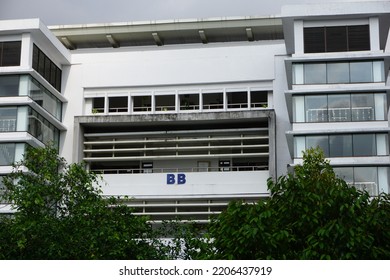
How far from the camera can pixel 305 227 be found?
17703 mm

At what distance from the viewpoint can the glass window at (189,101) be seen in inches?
1772

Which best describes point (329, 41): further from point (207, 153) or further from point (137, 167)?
point (137, 167)

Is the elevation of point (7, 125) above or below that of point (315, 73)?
below

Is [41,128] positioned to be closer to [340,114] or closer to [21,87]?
[21,87]

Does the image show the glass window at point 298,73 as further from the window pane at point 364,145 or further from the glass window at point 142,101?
the glass window at point 142,101

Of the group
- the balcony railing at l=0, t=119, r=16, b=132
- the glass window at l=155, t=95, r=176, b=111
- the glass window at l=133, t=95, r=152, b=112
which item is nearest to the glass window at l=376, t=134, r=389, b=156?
the glass window at l=155, t=95, r=176, b=111

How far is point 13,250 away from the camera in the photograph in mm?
23344

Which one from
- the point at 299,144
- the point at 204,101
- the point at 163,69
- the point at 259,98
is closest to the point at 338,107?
the point at 299,144

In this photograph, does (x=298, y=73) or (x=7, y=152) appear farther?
(x=7, y=152)

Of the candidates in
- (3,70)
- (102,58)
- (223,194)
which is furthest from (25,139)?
(223,194)

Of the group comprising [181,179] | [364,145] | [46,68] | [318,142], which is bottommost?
[181,179]

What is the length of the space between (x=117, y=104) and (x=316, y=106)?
1291 centimetres

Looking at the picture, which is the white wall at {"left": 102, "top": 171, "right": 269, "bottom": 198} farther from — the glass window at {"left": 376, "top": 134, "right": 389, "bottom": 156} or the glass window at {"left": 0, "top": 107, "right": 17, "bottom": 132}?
the glass window at {"left": 376, "top": 134, "right": 389, "bottom": 156}

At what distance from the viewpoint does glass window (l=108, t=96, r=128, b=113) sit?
45.8 m
